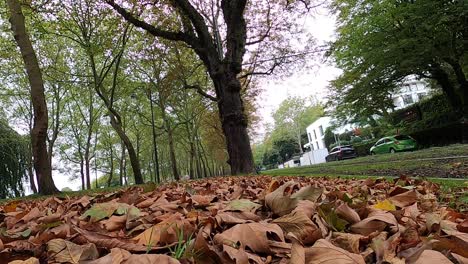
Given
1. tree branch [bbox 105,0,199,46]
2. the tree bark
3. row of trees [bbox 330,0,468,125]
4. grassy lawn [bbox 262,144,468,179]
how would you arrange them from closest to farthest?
grassy lawn [bbox 262,144,468,179] < tree branch [bbox 105,0,199,46] < the tree bark < row of trees [bbox 330,0,468,125]

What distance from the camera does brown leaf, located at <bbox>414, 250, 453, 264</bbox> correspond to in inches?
33.2

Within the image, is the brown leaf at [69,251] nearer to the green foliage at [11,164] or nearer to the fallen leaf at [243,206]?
the fallen leaf at [243,206]

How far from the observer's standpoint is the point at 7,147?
27.3 metres

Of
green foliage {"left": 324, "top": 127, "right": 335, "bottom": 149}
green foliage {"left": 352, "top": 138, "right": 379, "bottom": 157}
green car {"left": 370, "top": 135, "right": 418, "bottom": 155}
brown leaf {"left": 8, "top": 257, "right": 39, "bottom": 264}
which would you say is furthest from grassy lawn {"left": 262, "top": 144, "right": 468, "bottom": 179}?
green foliage {"left": 324, "top": 127, "right": 335, "bottom": 149}

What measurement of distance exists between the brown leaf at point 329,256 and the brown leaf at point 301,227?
0.54 feet

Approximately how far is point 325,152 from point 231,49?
122ft

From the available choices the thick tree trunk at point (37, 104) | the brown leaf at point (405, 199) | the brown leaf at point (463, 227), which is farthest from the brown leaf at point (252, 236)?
the thick tree trunk at point (37, 104)

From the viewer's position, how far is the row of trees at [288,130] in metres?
64.5

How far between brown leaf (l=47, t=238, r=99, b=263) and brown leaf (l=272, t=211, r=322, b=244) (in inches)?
22.0

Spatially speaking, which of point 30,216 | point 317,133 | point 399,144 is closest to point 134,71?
point 399,144

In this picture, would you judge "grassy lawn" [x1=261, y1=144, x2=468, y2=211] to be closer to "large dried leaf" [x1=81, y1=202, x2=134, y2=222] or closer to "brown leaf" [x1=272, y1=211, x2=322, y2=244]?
"brown leaf" [x1=272, y1=211, x2=322, y2=244]

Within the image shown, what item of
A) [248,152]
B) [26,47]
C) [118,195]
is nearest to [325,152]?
[248,152]

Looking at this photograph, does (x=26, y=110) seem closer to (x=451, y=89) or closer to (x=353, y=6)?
(x=353, y=6)

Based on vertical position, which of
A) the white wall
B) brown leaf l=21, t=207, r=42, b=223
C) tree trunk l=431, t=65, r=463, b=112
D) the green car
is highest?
tree trunk l=431, t=65, r=463, b=112
